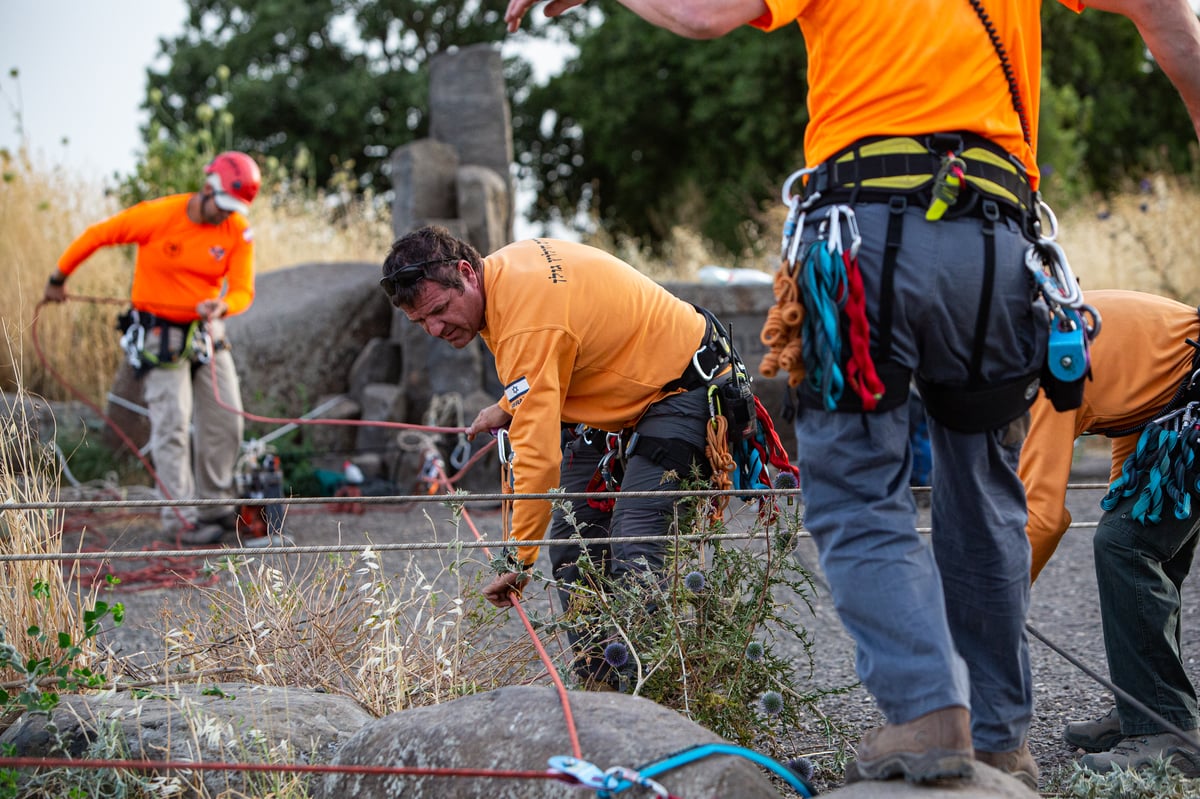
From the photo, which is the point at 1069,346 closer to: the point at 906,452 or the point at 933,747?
the point at 906,452

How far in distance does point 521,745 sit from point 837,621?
3406mm

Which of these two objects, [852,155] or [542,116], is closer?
[852,155]

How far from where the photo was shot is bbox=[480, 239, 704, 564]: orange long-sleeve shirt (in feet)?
11.7

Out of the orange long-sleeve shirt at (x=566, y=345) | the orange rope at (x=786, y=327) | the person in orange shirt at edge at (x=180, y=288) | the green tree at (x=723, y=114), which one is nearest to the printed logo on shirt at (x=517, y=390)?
the orange long-sleeve shirt at (x=566, y=345)

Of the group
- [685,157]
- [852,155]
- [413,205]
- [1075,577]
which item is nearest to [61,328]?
[413,205]

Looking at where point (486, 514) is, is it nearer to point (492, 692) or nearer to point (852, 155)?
point (492, 692)

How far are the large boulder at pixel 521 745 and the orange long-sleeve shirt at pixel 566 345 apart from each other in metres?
0.72

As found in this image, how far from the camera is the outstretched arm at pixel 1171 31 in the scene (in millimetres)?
2678

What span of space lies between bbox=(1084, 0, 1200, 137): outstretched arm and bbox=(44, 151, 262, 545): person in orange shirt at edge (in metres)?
6.12

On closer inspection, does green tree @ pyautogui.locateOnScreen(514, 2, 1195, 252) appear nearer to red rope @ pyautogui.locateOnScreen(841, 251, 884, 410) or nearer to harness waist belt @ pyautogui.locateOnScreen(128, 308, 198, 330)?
harness waist belt @ pyautogui.locateOnScreen(128, 308, 198, 330)

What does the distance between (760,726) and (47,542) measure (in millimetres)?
2407

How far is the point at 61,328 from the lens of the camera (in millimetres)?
10945

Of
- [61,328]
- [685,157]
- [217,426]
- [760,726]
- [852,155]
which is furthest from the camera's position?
[685,157]

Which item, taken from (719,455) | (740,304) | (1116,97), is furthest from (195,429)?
(1116,97)
